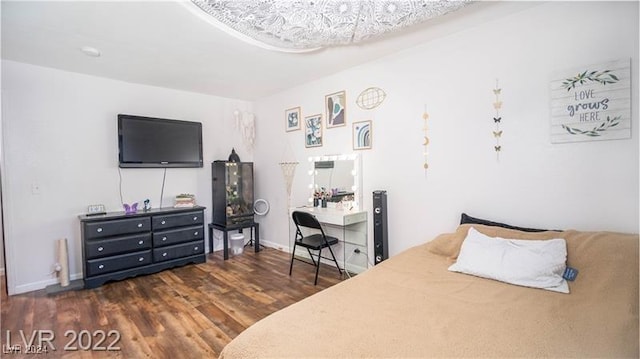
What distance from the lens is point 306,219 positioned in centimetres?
316

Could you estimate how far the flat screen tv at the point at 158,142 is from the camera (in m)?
3.52

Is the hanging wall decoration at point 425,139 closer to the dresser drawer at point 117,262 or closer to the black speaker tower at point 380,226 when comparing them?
the black speaker tower at point 380,226

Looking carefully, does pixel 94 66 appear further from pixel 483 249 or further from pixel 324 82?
pixel 483 249

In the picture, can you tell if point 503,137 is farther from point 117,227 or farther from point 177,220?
point 117,227

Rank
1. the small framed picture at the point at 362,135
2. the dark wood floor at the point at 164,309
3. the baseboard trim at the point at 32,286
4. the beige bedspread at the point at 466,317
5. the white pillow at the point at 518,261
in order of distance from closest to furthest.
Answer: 1. the beige bedspread at the point at 466,317
2. the white pillow at the point at 518,261
3. the dark wood floor at the point at 164,309
4. the baseboard trim at the point at 32,286
5. the small framed picture at the point at 362,135

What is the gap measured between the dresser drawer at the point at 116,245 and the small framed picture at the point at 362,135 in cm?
273

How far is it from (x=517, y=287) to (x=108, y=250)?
381 centimetres

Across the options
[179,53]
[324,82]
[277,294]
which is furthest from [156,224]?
[324,82]

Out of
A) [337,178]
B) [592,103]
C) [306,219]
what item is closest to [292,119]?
[337,178]

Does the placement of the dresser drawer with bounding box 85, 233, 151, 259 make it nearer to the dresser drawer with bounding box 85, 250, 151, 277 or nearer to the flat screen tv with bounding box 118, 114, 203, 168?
the dresser drawer with bounding box 85, 250, 151, 277

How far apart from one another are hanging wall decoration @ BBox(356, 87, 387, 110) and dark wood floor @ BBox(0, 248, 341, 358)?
1.99 meters

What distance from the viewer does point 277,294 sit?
9.27 ft

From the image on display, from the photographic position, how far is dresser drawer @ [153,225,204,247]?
346cm

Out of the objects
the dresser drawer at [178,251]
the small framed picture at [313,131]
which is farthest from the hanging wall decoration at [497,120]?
the dresser drawer at [178,251]
